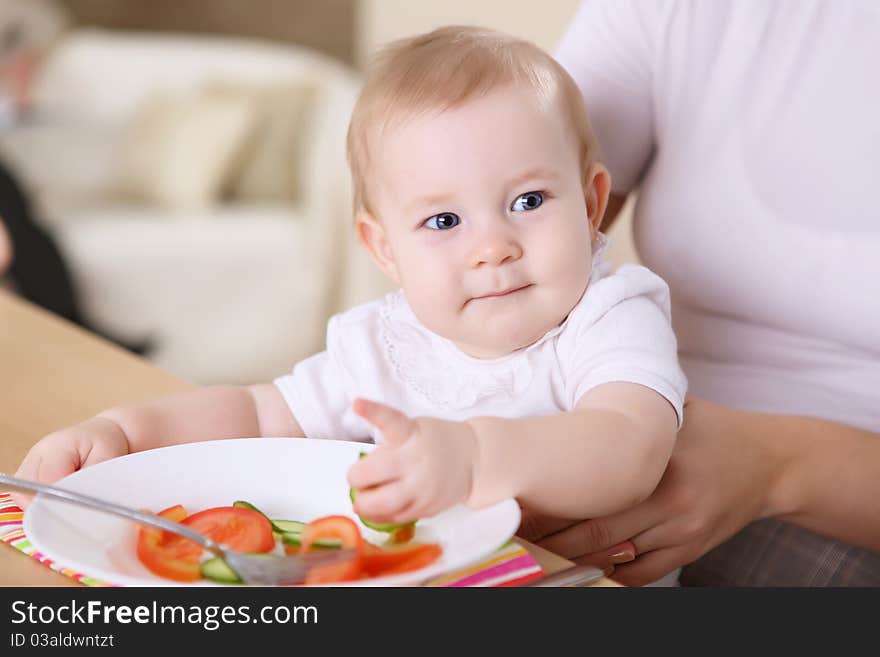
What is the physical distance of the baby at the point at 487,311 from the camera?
2.48 ft

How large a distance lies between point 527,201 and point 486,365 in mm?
142

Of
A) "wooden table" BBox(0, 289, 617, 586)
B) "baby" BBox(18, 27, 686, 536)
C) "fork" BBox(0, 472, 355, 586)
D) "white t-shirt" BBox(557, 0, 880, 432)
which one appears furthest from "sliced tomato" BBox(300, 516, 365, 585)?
"white t-shirt" BBox(557, 0, 880, 432)

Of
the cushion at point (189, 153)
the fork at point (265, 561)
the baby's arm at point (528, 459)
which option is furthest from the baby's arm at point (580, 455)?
the cushion at point (189, 153)

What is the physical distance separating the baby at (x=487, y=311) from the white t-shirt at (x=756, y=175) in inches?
9.5

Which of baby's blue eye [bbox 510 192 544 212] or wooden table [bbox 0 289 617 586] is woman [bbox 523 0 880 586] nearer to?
baby's blue eye [bbox 510 192 544 212]

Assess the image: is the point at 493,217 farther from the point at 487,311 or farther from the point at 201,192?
the point at 201,192

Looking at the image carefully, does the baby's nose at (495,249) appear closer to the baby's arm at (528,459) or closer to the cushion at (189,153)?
the baby's arm at (528,459)

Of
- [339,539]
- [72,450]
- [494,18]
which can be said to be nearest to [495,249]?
[339,539]

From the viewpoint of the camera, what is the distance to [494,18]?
271 cm

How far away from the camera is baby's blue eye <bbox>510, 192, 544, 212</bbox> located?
833 mm

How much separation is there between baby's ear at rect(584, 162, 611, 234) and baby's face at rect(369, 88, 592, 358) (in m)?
0.06

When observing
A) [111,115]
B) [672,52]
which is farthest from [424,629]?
[111,115]

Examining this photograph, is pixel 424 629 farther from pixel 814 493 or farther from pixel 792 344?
pixel 792 344

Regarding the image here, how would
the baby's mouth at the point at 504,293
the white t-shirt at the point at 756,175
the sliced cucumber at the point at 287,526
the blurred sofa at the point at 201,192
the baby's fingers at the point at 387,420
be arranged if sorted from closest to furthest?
the baby's fingers at the point at 387,420, the sliced cucumber at the point at 287,526, the baby's mouth at the point at 504,293, the white t-shirt at the point at 756,175, the blurred sofa at the point at 201,192
